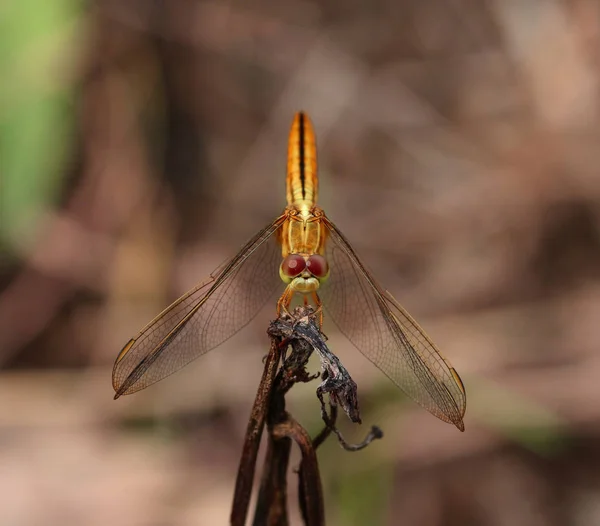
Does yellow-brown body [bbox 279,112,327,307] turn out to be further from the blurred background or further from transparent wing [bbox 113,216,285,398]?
the blurred background

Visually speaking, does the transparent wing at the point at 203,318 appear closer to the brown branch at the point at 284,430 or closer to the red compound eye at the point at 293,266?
the red compound eye at the point at 293,266

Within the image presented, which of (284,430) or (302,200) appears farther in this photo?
(302,200)

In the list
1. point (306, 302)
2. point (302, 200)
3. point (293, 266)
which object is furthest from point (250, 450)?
point (302, 200)

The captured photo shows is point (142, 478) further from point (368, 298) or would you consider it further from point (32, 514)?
point (368, 298)

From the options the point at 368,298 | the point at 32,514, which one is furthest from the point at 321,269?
the point at 32,514

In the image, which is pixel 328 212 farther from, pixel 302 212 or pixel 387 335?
pixel 387 335

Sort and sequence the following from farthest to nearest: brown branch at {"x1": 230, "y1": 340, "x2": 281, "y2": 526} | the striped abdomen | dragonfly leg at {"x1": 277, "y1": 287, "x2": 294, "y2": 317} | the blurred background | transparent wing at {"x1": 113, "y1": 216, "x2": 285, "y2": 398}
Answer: the blurred background < the striped abdomen < dragonfly leg at {"x1": 277, "y1": 287, "x2": 294, "y2": 317} < transparent wing at {"x1": 113, "y1": 216, "x2": 285, "y2": 398} < brown branch at {"x1": 230, "y1": 340, "x2": 281, "y2": 526}

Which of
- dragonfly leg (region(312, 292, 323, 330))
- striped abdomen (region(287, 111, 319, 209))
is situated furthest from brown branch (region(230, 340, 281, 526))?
striped abdomen (region(287, 111, 319, 209))
